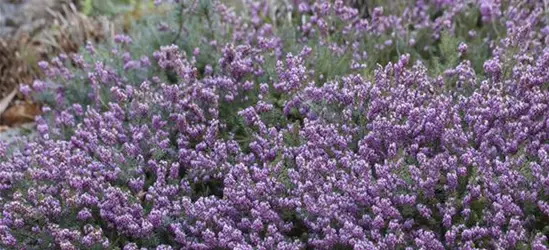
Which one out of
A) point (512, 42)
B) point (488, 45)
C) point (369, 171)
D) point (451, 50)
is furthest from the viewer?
point (488, 45)

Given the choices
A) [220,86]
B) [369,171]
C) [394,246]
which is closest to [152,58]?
[220,86]

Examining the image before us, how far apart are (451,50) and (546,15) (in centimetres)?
53

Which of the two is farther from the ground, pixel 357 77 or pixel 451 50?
pixel 451 50

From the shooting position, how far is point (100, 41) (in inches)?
193

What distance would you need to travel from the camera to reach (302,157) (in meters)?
2.71

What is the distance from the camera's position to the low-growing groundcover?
2.54 m

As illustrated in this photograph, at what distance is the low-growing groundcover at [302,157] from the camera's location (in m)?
2.54

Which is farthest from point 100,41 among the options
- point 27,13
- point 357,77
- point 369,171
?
point 369,171

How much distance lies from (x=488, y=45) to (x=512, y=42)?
1.96ft

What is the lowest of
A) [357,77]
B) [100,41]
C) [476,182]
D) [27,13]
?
[476,182]

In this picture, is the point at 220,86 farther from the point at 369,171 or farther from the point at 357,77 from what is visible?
the point at 369,171

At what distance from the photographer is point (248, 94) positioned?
3385 mm

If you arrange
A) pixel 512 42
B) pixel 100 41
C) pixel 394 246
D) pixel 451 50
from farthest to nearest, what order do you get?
pixel 100 41, pixel 451 50, pixel 512 42, pixel 394 246

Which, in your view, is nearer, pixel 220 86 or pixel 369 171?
pixel 369 171
